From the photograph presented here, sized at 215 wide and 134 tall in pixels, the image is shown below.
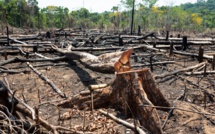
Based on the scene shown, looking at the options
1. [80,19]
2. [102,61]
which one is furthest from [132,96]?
[80,19]

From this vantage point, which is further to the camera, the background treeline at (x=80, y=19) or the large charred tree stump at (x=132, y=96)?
the background treeline at (x=80, y=19)

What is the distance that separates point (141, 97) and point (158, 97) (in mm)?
518

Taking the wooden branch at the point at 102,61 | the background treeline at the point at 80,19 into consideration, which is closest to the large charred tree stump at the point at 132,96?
the wooden branch at the point at 102,61

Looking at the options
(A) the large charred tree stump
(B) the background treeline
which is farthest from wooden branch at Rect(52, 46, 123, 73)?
(B) the background treeline

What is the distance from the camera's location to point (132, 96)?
3961 mm

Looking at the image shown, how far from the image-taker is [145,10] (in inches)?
2350

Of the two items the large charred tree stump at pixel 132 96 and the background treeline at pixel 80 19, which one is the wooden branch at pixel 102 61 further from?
the background treeline at pixel 80 19

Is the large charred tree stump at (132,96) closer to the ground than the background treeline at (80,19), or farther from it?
closer to the ground

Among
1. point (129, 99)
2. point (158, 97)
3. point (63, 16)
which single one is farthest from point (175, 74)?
point (63, 16)

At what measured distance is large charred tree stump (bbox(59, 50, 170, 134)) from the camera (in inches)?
144

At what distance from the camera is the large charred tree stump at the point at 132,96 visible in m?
3.67

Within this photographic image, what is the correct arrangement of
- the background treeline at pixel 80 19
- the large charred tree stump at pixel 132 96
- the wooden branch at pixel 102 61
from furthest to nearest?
the background treeline at pixel 80 19
the wooden branch at pixel 102 61
the large charred tree stump at pixel 132 96

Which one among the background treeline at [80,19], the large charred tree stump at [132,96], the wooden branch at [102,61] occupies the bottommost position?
the large charred tree stump at [132,96]

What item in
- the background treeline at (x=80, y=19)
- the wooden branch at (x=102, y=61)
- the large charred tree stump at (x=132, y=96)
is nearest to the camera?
the large charred tree stump at (x=132, y=96)
